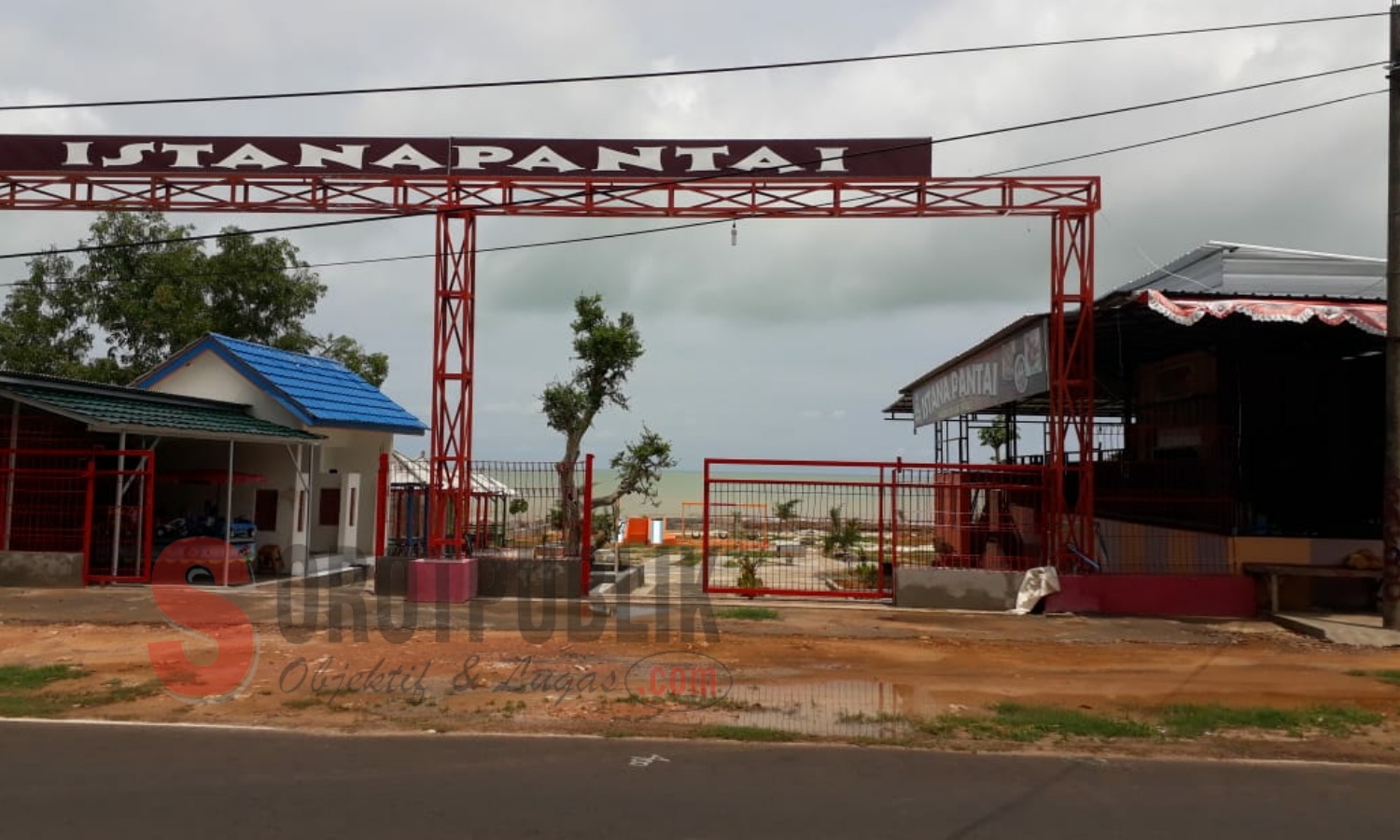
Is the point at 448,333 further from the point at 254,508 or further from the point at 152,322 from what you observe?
the point at 152,322

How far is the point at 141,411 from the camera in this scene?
17.1 metres

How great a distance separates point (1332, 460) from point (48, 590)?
20.0 m

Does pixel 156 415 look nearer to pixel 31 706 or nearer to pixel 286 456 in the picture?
pixel 286 456

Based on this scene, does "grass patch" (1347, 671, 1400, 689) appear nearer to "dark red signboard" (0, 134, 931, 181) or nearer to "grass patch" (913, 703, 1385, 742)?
"grass patch" (913, 703, 1385, 742)

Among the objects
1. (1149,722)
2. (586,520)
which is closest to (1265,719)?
(1149,722)

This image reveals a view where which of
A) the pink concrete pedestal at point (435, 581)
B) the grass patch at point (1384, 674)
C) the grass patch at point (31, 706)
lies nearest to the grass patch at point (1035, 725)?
the grass patch at point (1384, 674)

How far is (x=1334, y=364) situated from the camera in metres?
16.3

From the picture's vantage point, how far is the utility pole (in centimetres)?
1252

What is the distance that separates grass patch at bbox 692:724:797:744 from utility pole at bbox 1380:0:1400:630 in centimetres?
918

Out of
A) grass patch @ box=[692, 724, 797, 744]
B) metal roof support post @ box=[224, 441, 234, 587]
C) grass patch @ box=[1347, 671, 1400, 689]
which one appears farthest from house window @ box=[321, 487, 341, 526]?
grass patch @ box=[1347, 671, 1400, 689]

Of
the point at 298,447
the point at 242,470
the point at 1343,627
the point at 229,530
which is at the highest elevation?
the point at 298,447

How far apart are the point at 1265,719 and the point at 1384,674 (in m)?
3.13

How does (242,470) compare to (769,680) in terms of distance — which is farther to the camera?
(242,470)

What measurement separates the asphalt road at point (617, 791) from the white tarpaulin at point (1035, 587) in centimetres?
786
